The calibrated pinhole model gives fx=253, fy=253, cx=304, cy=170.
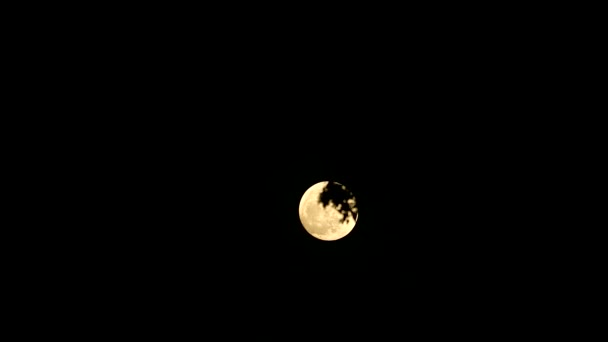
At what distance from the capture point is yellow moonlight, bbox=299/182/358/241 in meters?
3.73

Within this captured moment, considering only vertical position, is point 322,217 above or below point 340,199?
below

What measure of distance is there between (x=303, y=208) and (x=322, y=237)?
21.4 inches

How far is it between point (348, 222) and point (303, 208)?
728 millimetres

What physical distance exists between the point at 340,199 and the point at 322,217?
0.38 metres

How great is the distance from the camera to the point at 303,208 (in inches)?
156

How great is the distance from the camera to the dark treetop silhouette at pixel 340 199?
3.74m

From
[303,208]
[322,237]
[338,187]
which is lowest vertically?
[322,237]

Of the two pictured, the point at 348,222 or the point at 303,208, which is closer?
the point at 348,222

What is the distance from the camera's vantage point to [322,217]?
379 centimetres

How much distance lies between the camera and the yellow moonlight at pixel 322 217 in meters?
3.73

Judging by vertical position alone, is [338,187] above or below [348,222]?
above

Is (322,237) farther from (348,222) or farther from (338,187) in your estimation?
(338,187)

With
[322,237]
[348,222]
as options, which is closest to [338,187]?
[348,222]

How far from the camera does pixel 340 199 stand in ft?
12.5
